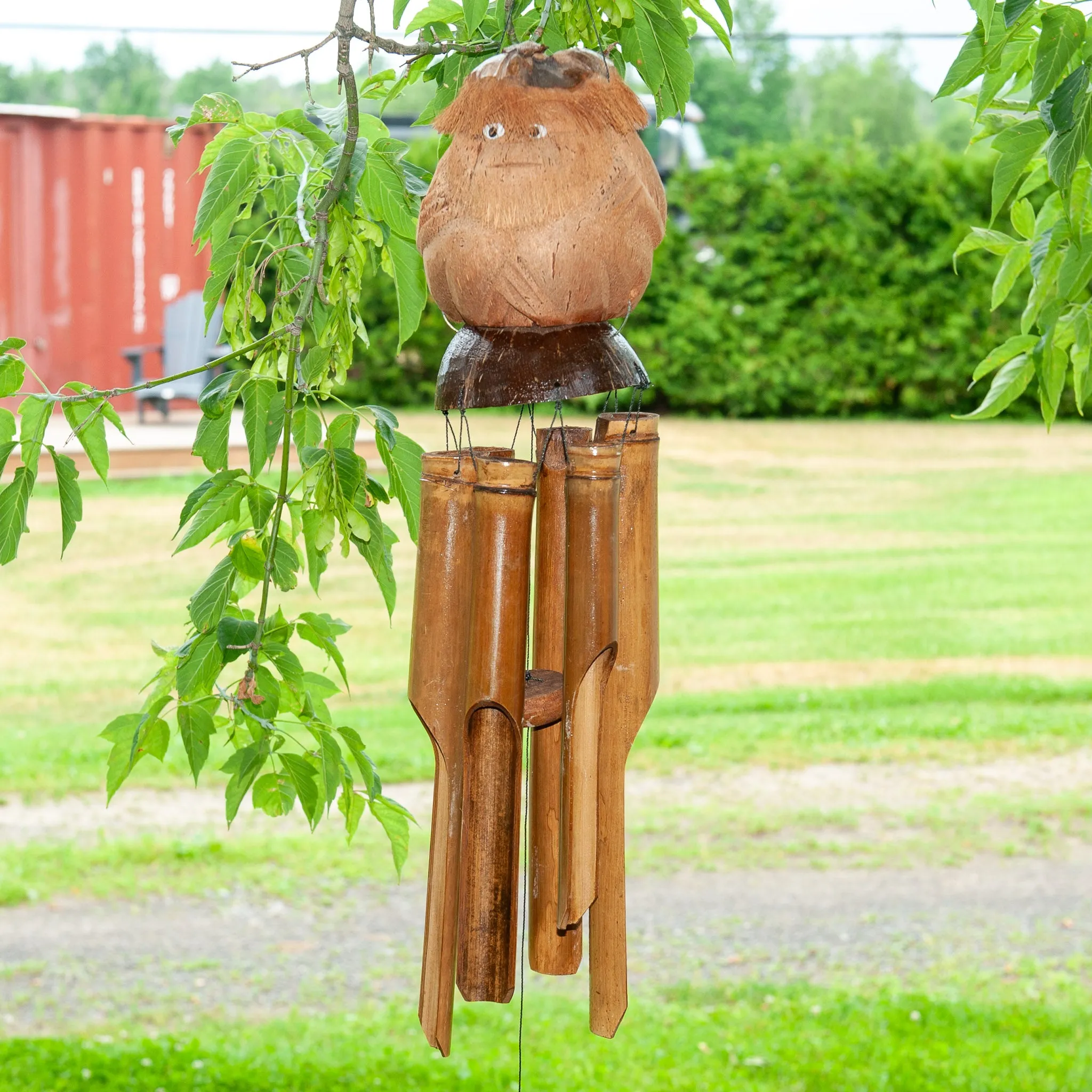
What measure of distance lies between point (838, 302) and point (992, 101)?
11.7m

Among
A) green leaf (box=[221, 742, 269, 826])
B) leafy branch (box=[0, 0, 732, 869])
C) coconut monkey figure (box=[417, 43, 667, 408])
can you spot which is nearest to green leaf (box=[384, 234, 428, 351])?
leafy branch (box=[0, 0, 732, 869])

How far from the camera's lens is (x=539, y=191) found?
4.28 ft

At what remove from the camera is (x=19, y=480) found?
1508 mm

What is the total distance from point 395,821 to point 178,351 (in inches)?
469

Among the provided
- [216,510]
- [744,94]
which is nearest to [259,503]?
[216,510]

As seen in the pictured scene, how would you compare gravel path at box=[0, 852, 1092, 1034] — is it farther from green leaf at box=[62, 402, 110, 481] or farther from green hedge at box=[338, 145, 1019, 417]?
green hedge at box=[338, 145, 1019, 417]

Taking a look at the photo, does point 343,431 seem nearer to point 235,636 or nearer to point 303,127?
point 235,636

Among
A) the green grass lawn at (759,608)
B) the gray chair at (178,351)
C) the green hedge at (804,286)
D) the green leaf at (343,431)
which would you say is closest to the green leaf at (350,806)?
the green leaf at (343,431)

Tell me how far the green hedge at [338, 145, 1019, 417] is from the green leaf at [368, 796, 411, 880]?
11080 millimetres

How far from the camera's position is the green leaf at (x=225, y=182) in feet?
5.50

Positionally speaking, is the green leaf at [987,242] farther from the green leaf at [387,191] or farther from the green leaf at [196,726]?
the green leaf at [196,726]

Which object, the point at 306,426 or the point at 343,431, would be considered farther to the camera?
the point at 306,426

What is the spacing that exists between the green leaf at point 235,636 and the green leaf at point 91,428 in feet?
0.75

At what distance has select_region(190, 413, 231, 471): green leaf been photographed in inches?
67.3
